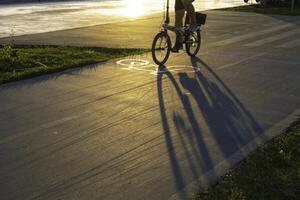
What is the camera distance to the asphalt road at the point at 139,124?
491 cm

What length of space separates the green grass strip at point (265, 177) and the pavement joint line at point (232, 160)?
98mm

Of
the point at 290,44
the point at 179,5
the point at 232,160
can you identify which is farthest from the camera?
the point at 290,44

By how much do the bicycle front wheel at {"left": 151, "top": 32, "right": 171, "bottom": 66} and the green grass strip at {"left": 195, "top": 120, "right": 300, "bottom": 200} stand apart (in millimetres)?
5061

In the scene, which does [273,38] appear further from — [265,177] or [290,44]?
[265,177]

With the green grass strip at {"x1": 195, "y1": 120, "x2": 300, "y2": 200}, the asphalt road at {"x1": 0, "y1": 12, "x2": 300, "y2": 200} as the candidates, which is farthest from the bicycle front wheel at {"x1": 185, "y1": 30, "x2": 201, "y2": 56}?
the green grass strip at {"x1": 195, "y1": 120, "x2": 300, "y2": 200}

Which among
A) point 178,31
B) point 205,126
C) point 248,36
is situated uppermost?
point 178,31

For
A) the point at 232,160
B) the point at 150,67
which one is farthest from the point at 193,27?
the point at 232,160

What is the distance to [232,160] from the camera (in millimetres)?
5410

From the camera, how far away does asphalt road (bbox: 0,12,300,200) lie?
4.91 m

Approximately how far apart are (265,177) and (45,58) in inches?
273

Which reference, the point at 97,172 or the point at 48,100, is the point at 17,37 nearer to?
the point at 48,100

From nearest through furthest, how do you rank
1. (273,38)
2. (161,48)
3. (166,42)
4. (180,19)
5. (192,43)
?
(161,48), (166,42), (180,19), (192,43), (273,38)

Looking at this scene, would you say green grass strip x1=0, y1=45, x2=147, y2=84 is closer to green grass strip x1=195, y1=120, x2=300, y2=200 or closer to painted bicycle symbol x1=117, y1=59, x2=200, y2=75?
painted bicycle symbol x1=117, y1=59, x2=200, y2=75

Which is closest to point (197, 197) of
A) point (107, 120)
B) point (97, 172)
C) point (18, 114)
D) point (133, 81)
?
point (97, 172)
